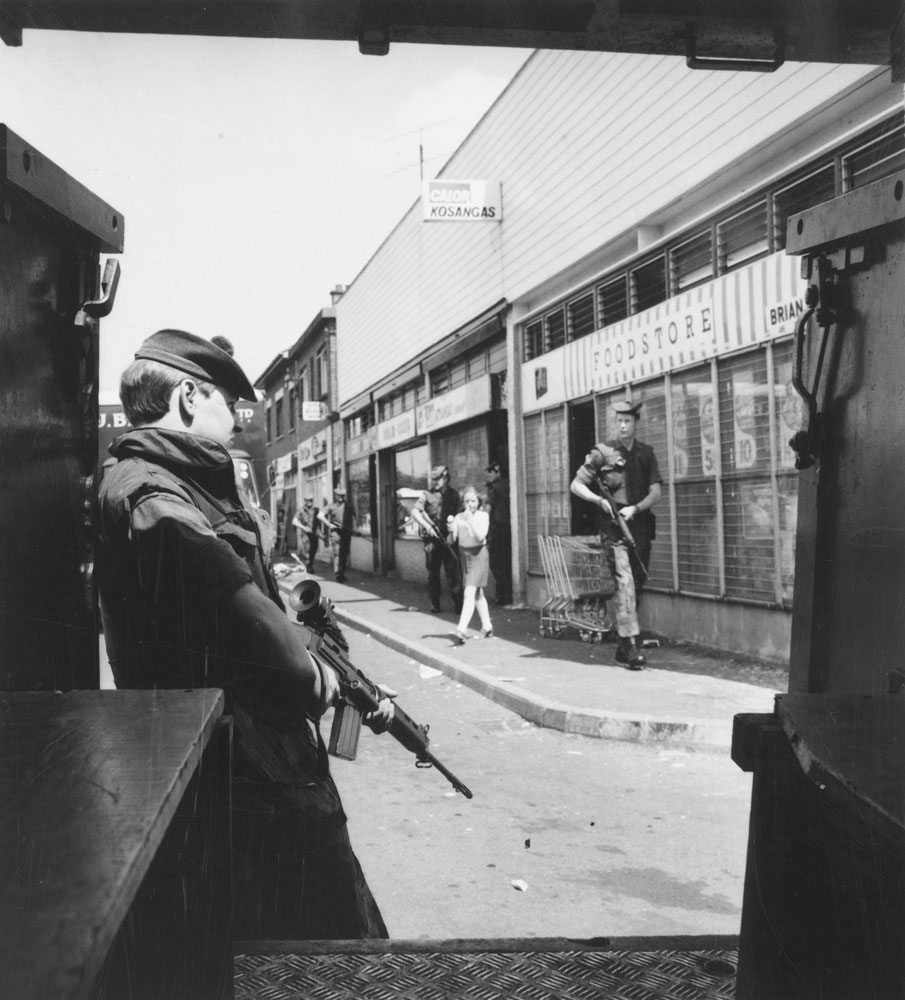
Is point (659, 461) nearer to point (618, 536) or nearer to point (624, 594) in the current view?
point (618, 536)

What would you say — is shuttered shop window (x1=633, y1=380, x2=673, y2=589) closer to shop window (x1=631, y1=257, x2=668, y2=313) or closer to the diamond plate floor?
shop window (x1=631, y1=257, x2=668, y2=313)

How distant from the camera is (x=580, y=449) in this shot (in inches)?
559

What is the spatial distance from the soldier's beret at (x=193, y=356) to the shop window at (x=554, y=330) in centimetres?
1226

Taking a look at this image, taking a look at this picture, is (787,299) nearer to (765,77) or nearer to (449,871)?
(765,77)

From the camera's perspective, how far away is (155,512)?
228 centimetres

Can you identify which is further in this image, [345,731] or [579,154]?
[579,154]

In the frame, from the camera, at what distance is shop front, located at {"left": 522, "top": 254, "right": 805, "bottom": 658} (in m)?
9.34

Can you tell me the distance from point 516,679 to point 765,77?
598 centimetres

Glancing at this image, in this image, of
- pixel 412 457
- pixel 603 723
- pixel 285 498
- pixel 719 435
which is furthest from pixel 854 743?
pixel 285 498

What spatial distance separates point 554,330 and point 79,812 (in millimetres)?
14315

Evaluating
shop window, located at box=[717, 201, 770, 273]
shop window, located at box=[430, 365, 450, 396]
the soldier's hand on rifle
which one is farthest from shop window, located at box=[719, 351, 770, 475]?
shop window, located at box=[430, 365, 450, 396]

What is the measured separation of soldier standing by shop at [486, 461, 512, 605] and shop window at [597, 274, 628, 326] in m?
3.23

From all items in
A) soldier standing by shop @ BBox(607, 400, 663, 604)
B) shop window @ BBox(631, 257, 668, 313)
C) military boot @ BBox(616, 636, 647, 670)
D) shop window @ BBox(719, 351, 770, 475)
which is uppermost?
shop window @ BBox(631, 257, 668, 313)

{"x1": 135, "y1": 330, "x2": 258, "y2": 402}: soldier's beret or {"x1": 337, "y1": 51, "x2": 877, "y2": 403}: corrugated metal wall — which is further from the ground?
{"x1": 337, "y1": 51, "x2": 877, "y2": 403}: corrugated metal wall
